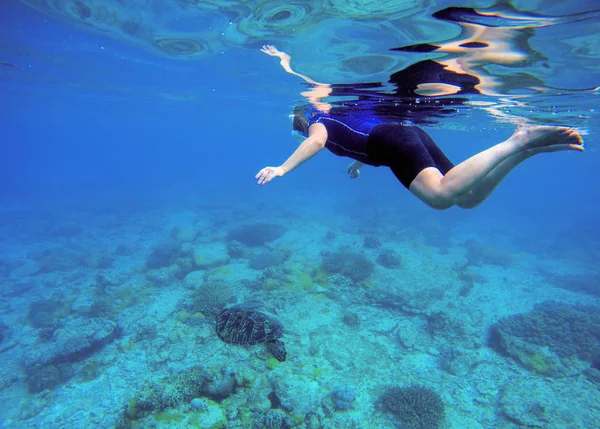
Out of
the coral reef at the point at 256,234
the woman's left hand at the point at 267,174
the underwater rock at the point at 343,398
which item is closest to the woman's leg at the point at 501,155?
the woman's left hand at the point at 267,174

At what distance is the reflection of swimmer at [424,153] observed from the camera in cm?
281

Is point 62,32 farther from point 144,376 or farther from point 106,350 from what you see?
point 144,376

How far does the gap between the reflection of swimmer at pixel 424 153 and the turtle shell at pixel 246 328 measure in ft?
13.2

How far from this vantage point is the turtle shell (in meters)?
6.20

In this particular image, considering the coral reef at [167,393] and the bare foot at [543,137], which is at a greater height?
the bare foot at [543,137]

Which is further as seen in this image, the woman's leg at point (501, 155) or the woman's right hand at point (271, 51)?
the woman's right hand at point (271, 51)

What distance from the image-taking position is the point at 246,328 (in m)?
6.32

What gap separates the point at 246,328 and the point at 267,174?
4133 millimetres

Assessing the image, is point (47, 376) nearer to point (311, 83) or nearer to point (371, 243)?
point (311, 83)

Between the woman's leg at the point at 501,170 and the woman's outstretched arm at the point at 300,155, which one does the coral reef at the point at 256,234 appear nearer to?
the woman's outstretched arm at the point at 300,155

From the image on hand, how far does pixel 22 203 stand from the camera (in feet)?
131

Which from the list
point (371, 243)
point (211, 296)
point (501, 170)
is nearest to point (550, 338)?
point (371, 243)

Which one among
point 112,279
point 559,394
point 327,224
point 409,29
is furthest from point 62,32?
point 559,394

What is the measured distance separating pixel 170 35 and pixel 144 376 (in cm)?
1267
